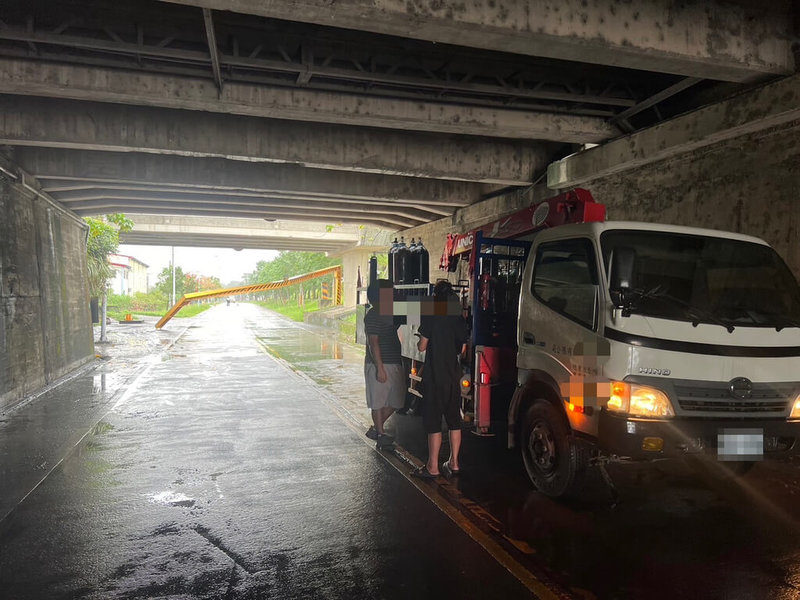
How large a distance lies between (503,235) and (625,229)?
213 centimetres

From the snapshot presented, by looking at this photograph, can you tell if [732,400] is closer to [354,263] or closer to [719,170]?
[719,170]

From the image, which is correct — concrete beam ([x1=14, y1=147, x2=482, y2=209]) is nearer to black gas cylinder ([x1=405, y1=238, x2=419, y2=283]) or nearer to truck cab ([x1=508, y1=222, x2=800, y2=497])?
black gas cylinder ([x1=405, y1=238, x2=419, y2=283])

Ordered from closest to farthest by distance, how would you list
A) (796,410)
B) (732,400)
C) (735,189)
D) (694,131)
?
1. (732,400)
2. (796,410)
3. (735,189)
4. (694,131)

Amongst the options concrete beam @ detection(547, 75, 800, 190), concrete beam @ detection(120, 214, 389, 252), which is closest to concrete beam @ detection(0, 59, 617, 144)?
concrete beam @ detection(547, 75, 800, 190)

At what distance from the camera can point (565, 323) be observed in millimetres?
4785

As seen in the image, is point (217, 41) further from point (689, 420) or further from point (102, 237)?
point (102, 237)

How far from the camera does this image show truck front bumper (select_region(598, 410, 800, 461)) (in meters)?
4.05

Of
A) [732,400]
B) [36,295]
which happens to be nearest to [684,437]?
[732,400]

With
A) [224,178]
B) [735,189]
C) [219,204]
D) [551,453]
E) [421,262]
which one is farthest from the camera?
[219,204]

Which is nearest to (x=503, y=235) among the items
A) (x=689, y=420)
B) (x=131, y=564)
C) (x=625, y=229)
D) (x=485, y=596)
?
(x=625, y=229)

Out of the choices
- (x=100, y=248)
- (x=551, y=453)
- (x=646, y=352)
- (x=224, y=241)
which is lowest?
(x=551, y=453)

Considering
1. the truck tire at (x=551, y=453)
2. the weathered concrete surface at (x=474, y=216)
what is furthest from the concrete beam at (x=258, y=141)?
the truck tire at (x=551, y=453)

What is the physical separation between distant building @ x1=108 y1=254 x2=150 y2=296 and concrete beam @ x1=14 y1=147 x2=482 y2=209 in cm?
6908

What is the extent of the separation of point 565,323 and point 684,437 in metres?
1.24
